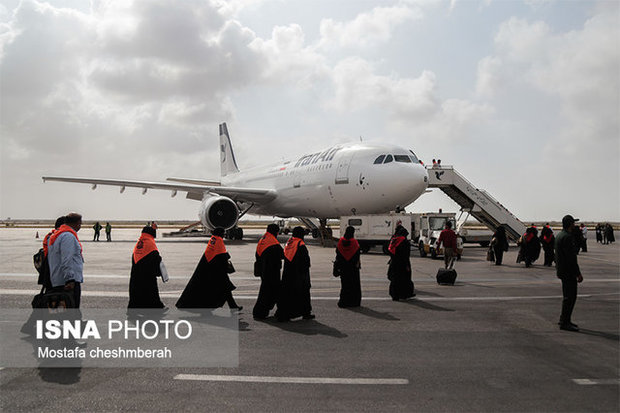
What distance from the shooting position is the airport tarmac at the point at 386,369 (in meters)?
4.48

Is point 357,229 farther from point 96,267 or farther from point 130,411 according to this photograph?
point 130,411

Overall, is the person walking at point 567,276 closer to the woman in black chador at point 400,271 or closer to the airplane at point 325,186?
the woman in black chador at point 400,271

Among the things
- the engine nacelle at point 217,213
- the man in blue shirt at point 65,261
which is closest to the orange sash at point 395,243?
the man in blue shirt at point 65,261

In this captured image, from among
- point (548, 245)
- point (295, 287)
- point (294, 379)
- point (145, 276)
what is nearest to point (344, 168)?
point (548, 245)

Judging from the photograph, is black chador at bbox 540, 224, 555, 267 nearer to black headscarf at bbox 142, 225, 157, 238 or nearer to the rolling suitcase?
the rolling suitcase

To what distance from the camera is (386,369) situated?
17.9ft

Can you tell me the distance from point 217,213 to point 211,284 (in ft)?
62.7

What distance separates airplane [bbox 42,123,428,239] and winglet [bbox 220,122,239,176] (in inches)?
415

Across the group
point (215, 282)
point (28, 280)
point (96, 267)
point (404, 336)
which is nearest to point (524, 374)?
point (404, 336)

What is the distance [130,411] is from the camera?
168 inches

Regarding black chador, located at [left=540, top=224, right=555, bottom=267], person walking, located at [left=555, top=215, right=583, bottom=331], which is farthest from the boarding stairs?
person walking, located at [left=555, top=215, right=583, bottom=331]

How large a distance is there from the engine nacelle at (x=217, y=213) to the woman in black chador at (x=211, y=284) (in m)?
18.4

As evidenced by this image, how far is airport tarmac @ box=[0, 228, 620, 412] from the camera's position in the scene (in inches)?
177

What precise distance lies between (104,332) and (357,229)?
1538 cm
